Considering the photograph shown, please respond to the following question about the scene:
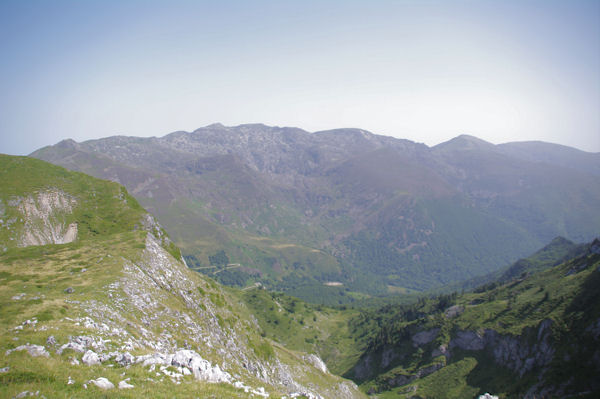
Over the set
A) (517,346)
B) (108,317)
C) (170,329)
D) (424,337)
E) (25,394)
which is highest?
(25,394)

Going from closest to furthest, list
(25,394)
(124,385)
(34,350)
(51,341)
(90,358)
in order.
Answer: (25,394)
(124,385)
(34,350)
(90,358)
(51,341)

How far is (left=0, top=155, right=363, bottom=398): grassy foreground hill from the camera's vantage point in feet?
70.1

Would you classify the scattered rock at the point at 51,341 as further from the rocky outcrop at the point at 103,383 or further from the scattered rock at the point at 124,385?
the scattered rock at the point at 124,385

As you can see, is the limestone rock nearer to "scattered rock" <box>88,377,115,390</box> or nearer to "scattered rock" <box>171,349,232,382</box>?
"scattered rock" <box>88,377,115,390</box>

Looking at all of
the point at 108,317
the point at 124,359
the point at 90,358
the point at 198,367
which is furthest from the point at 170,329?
the point at 90,358

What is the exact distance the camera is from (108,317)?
118ft

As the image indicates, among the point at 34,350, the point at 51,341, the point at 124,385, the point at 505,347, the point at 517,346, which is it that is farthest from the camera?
the point at 505,347

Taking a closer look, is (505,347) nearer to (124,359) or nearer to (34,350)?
(124,359)

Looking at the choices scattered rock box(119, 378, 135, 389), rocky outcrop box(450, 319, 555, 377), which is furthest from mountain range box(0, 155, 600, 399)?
rocky outcrop box(450, 319, 555, 377)

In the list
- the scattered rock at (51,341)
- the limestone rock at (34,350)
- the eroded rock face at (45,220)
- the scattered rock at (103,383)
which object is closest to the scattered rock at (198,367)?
the scattered rock at (103,383)

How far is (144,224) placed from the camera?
88188 millimetres

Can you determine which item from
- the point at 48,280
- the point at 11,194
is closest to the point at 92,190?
the point at 11,194

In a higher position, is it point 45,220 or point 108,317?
point 45,220

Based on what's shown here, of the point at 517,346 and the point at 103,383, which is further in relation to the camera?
the point at 517,346
